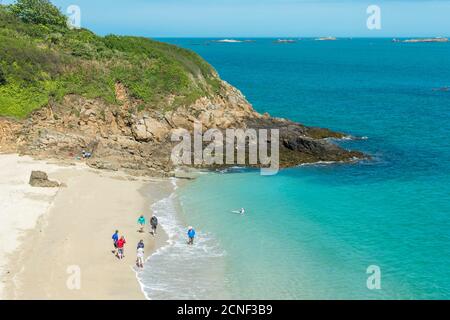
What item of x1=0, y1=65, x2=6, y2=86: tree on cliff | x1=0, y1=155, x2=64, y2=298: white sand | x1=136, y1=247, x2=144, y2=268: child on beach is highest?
x1=0, y1=65, x2=6, y2=86: tree on cliff

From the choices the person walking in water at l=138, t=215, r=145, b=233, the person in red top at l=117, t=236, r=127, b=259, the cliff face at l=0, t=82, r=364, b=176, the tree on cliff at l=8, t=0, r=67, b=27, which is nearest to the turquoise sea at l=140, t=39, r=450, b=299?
the person in red top at l=117, t=236, r=127, b=259

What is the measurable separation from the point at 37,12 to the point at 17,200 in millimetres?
36027

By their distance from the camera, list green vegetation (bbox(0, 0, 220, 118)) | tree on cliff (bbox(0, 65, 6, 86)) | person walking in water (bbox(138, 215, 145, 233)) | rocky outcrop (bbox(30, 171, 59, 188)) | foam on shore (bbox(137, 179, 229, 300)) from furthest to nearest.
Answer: green vegetation (bbox(0, 0, 220, 118)), tree on cliff (bbox(0, 65, 6, 86)), rocky outcrop (bbox(30, 171, 59, 188)), person walking in water (bbox(138, 215, 145, 233)), foam on shore (bbox(137, 179, 229, 300))

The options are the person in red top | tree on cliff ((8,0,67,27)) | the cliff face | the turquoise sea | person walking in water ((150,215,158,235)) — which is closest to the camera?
the turquoise sea

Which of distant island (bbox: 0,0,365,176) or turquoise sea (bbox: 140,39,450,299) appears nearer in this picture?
turquoise sea (bbox: 140,39,450,299)

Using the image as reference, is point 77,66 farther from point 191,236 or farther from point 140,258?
point 140,258

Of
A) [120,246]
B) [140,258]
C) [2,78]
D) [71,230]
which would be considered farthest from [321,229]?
[2,78]

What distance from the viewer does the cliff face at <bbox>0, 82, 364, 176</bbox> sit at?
39.5 m

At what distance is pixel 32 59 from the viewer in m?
45.8

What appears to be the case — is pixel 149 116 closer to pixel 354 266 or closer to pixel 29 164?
pixel 29 164

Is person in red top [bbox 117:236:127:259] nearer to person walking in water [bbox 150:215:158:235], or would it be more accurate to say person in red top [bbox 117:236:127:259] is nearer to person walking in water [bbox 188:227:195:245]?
person walking in water [bbox 150:215:158:235]

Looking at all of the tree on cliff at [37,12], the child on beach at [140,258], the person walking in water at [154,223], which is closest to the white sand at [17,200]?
the child on beach at [140,258]

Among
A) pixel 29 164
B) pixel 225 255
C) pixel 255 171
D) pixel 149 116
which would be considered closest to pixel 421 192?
pixel 255 171

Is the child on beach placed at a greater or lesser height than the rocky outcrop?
lesser
